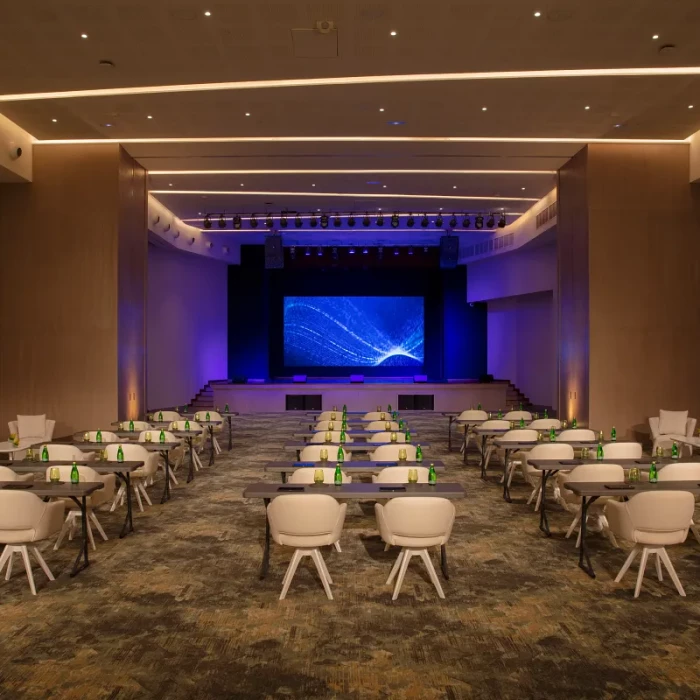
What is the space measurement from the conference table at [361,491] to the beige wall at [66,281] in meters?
7.91

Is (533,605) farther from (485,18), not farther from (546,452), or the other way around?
(485,18)

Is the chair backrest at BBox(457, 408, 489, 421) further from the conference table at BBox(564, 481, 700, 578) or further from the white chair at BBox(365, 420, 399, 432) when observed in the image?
the conference table at BBox(564, 481, 700, 578)

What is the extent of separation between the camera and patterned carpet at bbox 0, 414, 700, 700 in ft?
13.0

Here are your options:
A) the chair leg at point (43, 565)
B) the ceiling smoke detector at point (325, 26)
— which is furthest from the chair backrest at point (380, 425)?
the chair leg at point (43, 565)

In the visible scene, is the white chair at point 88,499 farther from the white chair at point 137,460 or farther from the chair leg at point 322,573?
the chair leg at point 322,573

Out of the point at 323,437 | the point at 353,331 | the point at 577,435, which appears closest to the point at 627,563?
the point at 577,435

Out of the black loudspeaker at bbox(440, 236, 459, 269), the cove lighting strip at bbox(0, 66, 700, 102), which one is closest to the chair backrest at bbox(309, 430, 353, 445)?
the cove lighting strip at bbox(0, 66, 700, 102)

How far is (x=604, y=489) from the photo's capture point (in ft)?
19.1

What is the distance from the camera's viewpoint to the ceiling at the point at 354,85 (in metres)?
7.97

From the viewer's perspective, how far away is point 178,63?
9305mm

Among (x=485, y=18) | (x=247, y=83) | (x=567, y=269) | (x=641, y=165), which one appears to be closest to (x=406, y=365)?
(x=567, y=269)

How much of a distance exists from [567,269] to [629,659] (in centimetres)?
1064

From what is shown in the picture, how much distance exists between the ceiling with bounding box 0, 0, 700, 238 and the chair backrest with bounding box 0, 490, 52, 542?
209 inches

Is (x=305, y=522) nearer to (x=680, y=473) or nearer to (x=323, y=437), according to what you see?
(x=680, y=473)
